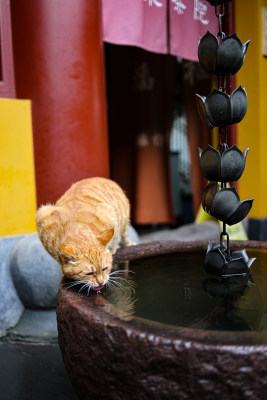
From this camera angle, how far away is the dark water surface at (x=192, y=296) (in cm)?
137

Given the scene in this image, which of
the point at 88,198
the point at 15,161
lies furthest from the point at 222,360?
the point at 15,161

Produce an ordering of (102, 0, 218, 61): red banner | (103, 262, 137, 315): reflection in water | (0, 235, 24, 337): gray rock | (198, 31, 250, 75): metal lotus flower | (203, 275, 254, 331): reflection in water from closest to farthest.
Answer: (203, 275, 254, 331): reflection in water → (103, 262, 137, 315): reflection in water → (198, 31, 250, 75): metal lotus flower → (0, 235, 24, 337): gray rock → (102, 0, 218, 61): red banner

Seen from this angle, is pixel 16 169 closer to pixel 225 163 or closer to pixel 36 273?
pixel 36 273

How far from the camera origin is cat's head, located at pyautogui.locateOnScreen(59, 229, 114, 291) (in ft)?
5.90

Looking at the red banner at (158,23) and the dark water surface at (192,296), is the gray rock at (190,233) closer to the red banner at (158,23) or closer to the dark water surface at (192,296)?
the red banner at (158,23)

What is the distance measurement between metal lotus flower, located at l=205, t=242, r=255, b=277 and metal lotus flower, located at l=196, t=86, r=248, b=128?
0.61 m

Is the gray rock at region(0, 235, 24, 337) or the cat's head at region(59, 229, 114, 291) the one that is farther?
the gray rock at region(0, 235, 24, 337)

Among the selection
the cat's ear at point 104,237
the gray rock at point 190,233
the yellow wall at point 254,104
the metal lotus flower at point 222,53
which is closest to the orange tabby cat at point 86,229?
the cat's ear at point 104,237

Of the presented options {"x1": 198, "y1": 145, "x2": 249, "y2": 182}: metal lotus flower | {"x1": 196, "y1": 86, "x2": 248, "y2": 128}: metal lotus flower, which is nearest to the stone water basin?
{"x1": 198, "y1": 145, "x2": 249, "y2": 182}: metal lotus flower

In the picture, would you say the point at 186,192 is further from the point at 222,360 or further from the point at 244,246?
the point at 222,360

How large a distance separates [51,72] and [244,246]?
210 centimetres

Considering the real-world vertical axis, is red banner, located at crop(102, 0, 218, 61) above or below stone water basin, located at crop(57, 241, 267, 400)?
above

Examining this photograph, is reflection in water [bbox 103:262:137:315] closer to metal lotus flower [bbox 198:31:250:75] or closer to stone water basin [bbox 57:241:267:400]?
stone water basin [bbox 57:241:267:400]

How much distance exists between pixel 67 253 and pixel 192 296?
63 centimetres
